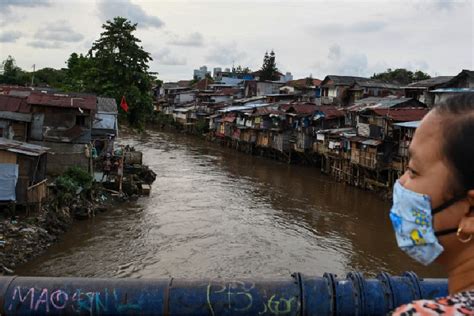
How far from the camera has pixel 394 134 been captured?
83.8ft

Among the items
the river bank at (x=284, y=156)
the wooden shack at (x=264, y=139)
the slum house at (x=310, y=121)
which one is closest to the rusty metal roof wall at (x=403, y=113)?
the river bank at (x=284, y=156)

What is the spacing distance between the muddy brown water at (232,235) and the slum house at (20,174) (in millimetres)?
1926

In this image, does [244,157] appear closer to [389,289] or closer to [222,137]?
[222,137]

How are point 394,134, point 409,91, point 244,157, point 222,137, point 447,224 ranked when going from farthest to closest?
1. point 222,137
2. point 244,157
3. point 409,91
4. point 394,134
5. point 447,224

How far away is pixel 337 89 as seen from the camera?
4116cm

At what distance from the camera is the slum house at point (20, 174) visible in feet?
47.5

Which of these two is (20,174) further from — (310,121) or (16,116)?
(310,121)

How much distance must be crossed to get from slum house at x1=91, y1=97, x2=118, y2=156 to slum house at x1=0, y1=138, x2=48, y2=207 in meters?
8.87

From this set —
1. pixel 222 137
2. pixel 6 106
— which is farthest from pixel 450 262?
pixel 222 137

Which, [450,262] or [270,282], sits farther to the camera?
[270,282]

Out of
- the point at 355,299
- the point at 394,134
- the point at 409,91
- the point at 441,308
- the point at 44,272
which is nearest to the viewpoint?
the point at 441,308

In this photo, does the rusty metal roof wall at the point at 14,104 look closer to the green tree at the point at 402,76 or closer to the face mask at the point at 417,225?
the face mask at the point at 417,225

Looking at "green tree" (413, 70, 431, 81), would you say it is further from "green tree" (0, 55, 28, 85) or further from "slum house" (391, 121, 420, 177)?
"green tree" (0, 55, 28, 85)

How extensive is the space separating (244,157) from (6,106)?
2371cm
